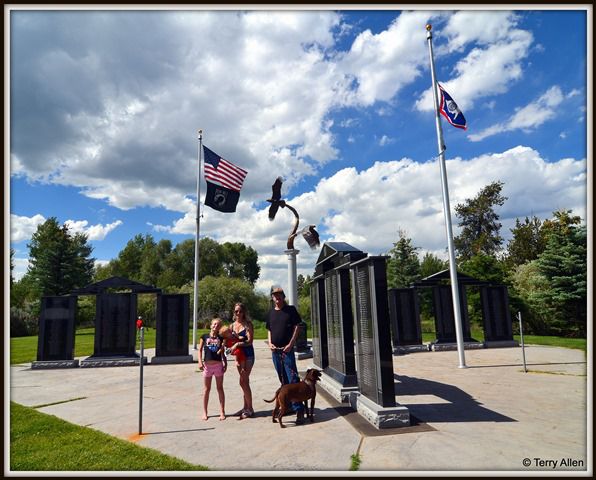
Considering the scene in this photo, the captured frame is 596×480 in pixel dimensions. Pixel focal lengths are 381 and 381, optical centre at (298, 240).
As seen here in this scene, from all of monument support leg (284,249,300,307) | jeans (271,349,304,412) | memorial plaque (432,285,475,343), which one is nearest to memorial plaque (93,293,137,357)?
monument support leg (284,249,300,307)

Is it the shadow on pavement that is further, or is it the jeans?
the jeans

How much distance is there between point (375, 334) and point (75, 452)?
4.03 m

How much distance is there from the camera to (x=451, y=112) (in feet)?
35.6

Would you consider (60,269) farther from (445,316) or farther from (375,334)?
(375,334)

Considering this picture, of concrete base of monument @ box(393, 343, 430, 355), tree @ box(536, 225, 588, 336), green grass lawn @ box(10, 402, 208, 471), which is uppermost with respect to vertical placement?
tree @ box(536, 225, 588, 336)

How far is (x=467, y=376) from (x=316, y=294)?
13.5ft

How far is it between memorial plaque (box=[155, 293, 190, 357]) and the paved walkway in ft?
9.61

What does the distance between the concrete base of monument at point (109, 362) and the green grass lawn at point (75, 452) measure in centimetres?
707

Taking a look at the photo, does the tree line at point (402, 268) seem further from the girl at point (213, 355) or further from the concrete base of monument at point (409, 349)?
the girl at point (213, 355)

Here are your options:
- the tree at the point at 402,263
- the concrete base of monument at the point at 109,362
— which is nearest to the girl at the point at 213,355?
the concrete base of monument at the point at 109,362

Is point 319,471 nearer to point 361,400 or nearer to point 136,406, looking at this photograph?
point 361,400

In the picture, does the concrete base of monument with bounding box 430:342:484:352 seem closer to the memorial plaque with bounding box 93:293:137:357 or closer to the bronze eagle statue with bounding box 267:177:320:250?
the bronze eagle statue with bounding box 267:177:320:250

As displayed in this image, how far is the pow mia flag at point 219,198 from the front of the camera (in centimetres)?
1439

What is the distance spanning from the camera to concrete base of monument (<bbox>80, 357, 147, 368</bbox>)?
40.7ft
